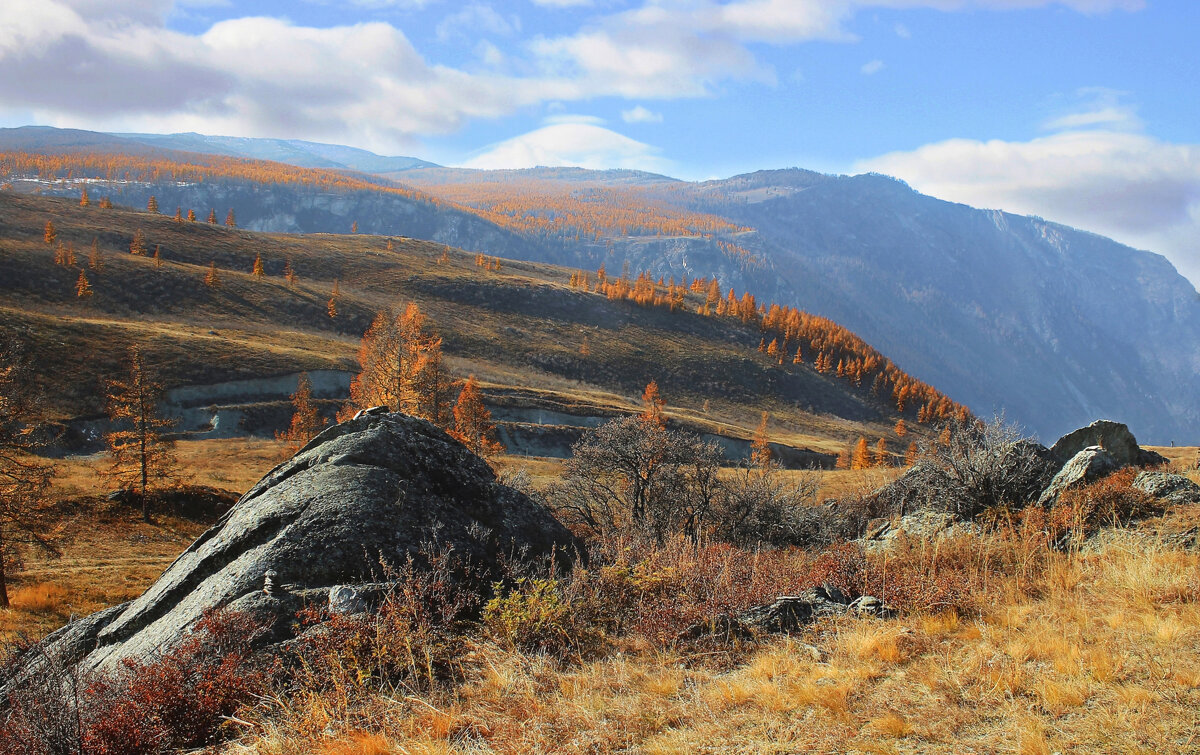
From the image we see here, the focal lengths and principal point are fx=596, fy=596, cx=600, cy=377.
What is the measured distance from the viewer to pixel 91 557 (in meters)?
28.5

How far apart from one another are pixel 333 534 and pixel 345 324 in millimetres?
115066

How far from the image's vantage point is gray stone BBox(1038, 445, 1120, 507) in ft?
33.0

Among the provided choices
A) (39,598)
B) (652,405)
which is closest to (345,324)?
(652,405)

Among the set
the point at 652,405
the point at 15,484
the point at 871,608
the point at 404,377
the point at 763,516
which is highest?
the point at 871,608

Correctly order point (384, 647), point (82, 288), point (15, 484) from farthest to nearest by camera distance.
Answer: point (82, 288)
point (15, 484)
point (384, 647)

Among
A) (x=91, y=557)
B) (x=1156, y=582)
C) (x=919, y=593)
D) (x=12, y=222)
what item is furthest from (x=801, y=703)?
(x=12, y=222)

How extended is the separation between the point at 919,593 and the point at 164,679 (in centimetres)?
694

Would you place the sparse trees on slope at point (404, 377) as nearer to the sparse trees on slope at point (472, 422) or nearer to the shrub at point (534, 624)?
the sparse trees on slope at point (472, 422)

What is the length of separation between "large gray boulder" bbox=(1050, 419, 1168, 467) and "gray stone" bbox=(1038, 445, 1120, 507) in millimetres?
2082

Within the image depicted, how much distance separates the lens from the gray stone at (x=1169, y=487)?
8.31 meters

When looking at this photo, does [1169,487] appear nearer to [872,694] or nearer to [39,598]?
[872,694]

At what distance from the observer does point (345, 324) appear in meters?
112

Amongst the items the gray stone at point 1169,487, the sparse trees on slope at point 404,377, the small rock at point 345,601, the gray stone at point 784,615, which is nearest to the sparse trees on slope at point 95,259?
the sparse trees on slope at point 404,377

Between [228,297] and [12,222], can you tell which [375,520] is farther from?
[12,222]
